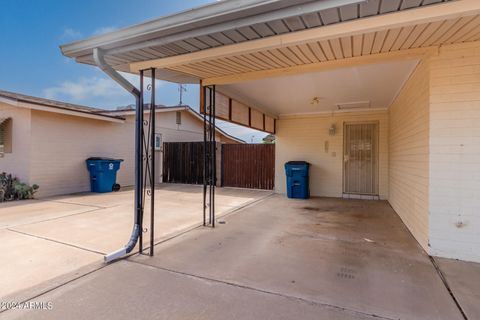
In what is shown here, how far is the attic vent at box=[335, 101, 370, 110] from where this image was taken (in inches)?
262

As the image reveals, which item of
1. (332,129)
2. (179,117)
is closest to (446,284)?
(332,129)

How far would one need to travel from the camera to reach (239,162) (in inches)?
397

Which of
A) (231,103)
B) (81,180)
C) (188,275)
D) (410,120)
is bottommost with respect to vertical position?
(188,275)

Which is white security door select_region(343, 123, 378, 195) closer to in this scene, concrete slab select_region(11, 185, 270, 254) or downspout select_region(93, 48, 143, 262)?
concrete slab select_region(11, 185, 270, 254)

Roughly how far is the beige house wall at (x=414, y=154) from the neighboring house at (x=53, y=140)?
809 centimetres

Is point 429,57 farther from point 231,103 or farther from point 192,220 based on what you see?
point 192,220

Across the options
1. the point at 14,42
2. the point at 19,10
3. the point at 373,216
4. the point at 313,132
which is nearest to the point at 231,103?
the point at 313,132

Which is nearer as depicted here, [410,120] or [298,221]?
[410,120]

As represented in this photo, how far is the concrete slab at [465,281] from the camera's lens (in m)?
2.13

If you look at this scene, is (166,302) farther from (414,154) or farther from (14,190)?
(14,190)

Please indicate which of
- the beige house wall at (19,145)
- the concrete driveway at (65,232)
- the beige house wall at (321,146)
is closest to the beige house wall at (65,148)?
the beige house wall at (19,145)

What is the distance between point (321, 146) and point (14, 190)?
8.44 metres

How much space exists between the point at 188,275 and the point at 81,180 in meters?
7.09

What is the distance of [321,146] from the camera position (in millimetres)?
8031
